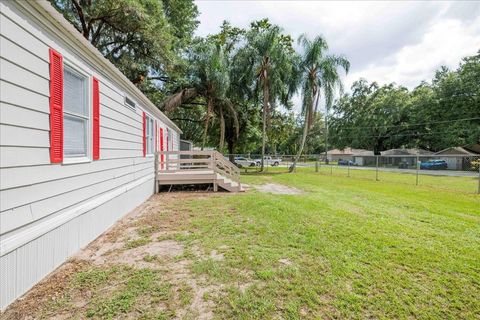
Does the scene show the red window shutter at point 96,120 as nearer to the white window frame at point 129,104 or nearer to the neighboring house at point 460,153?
the white window frame at point 129,104

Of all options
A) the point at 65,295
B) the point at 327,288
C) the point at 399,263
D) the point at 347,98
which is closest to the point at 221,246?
the point at 327,288

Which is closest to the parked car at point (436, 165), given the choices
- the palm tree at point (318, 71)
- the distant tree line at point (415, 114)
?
the distant tree line at point (415, 114)

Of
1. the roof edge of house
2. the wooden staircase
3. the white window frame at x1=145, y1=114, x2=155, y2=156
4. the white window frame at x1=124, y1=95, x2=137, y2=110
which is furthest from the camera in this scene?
the wooden staircase

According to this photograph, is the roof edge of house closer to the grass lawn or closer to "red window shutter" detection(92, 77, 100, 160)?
"red window shutter" detection(92, 77, 100, 160)

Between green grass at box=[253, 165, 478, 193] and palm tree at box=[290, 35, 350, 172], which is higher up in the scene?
palm tree at box=[290, 35, 350, 172]

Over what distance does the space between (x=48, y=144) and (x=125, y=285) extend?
5.97ft

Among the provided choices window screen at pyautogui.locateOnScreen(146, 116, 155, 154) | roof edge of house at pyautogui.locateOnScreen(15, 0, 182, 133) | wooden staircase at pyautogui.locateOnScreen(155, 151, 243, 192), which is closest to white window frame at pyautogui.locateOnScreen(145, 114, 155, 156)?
window screen at pyautogui.locateOnScreen(146, 116, 155, 154)

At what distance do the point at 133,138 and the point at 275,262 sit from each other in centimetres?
475

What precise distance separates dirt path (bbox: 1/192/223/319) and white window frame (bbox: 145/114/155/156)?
430 centimetres

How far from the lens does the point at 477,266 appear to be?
2.97 m

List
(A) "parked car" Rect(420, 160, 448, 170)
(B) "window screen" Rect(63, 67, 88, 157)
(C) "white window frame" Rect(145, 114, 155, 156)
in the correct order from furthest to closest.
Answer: (A) "parked car" Rect(420, 160, 448, 170) → (C) "white window frame" Rect(145, 114, 155, 156) → (B) "window screen" Rect(63, 67, 88, 157)

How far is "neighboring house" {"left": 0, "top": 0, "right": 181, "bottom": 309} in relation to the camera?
7.25 feet

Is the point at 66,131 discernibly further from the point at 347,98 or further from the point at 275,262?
the point at 347,98

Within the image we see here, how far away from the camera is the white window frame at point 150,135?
7775mm
